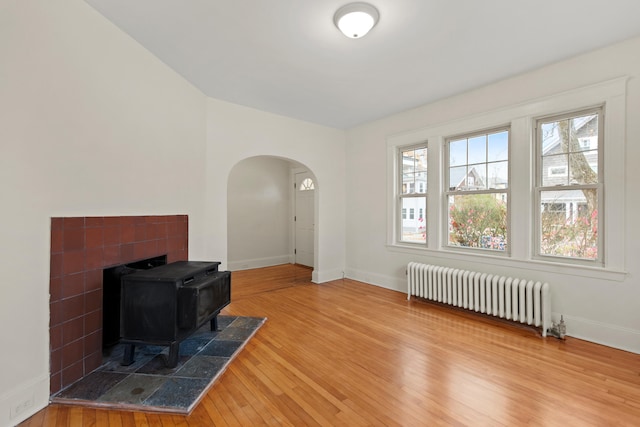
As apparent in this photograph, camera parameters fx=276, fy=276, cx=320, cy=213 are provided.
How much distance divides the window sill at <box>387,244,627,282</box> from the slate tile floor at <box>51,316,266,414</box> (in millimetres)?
2758

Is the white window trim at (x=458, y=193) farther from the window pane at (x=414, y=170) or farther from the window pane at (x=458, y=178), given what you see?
the window pane at (x=414, y=170)

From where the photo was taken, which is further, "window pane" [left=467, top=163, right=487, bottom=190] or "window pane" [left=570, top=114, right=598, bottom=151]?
"window pane" [left=467, top=163, right=487, bottom=190]

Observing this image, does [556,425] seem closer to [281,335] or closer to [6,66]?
[281,335]

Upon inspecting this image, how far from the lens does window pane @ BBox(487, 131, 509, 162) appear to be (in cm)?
342

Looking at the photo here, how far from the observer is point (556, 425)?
1.66 m

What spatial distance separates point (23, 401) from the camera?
67.6 inches

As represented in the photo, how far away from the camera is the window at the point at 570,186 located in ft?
9.26

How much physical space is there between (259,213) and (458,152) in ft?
14.3

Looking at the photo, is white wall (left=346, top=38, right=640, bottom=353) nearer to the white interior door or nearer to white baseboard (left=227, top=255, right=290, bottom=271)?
the white interior door

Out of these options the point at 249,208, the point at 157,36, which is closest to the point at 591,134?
the point at 157,36

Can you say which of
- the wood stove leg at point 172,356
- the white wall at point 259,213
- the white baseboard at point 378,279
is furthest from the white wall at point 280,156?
the white wall at point 259,213

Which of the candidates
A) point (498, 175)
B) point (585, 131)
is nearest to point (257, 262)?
point (498, 175)

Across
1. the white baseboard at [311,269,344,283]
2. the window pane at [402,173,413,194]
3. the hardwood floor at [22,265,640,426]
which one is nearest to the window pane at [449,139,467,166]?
the window pane at [402,173,413,194]

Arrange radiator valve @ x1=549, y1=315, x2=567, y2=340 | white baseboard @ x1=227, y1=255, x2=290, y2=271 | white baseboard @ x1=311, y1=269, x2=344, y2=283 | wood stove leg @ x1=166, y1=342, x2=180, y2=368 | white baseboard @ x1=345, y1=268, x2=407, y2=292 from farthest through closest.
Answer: white baseboard @ x1=227, y1=255, x2=290, y2=271
white baseboard @ x1=311, y1=269, x2=344, y2=283
white baseboard @ x1=345, y1=268, x2=407, y2=292
radiator valve @ x1=549, y1=315, x2=567, y2=340
wood stove leg @ x1=166, y1=342, x2=180, y2=368
